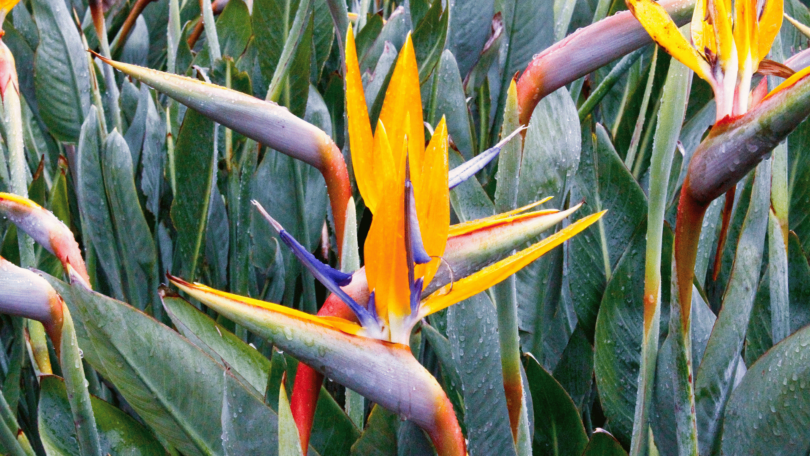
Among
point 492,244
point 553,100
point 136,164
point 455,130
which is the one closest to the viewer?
point 492,244

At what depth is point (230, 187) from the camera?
88 cm

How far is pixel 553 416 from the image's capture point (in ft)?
1.96

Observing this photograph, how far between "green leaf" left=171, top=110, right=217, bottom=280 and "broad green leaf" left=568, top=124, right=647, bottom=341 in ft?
1.32

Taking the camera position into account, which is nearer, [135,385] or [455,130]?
[135,385]

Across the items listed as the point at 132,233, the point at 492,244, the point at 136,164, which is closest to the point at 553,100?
the point at 492,244

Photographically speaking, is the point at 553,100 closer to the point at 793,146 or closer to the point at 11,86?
the point at 793,146

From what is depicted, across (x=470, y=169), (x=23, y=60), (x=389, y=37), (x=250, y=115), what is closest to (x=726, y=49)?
(x=470, y=169)

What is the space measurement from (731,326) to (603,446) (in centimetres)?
12

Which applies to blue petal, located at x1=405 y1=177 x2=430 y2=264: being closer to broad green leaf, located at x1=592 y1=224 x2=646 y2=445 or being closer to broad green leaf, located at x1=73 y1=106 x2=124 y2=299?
broad green leaf, located at x1=592 y1=224 x2=646 y2=445

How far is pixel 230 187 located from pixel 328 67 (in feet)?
1.05

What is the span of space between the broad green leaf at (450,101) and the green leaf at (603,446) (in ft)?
1.24

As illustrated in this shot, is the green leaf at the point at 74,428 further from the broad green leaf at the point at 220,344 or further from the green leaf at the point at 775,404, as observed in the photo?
the green leaf at the point at 775,404

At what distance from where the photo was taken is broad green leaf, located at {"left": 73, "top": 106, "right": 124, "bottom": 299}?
793 mm

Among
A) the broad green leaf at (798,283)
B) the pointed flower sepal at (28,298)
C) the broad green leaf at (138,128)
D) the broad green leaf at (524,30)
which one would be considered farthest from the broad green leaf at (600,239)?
the broad green leaf at (138,128)
